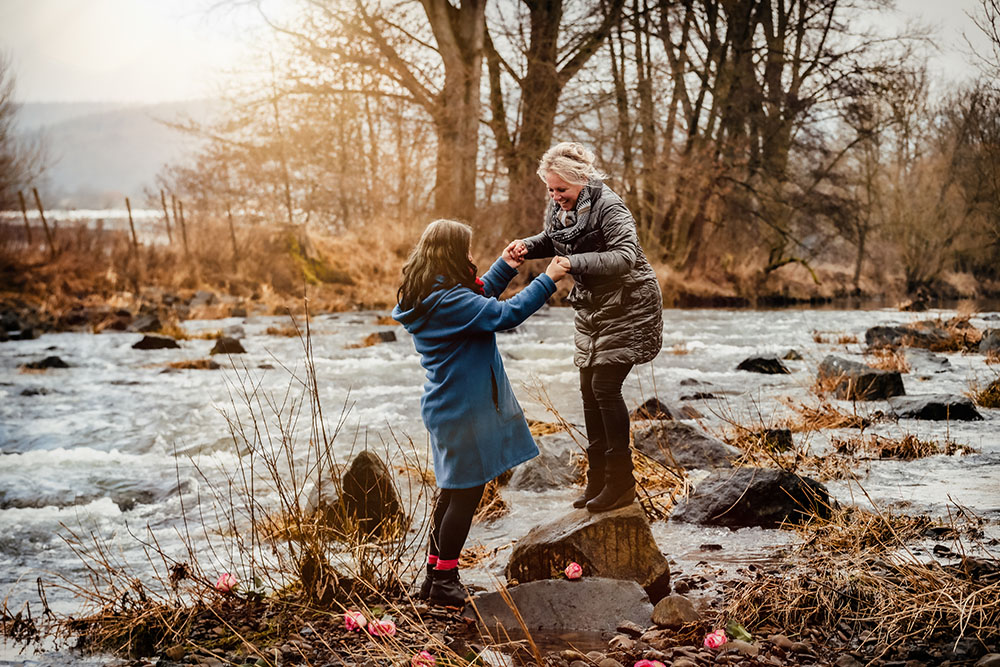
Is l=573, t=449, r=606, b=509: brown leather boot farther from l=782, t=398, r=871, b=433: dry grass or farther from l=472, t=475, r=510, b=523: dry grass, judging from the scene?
l=782, t=398, r=871, b=433: dry grass

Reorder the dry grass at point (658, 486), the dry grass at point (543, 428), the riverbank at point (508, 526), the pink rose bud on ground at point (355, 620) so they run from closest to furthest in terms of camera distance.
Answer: the riverbank at point (508, 526) < the pink rose bud on ground at point (355, 620) < the dry grass at point (658, 486) < the dry grass at point (543, 428)

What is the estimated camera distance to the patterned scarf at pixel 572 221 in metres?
3.60

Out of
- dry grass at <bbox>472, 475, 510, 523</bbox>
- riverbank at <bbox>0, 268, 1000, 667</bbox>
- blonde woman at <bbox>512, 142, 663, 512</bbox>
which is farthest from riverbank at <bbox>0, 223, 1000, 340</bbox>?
blonde woman at <bbox>512, 142, 663, 512</bbox>

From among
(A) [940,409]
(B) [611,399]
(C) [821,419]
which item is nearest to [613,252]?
(B) [611,399]

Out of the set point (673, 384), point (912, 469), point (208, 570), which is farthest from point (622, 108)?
A: point (208, 570)

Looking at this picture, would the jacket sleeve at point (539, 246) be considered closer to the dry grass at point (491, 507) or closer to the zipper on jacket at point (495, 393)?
the zipper on jacket at point (495, 393)

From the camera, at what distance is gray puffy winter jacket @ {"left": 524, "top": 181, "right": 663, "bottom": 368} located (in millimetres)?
3557

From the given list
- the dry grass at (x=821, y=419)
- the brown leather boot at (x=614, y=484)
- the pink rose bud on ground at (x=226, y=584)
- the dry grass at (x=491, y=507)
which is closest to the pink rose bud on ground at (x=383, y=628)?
the pink rose bud on ground at (x=226, y=584)

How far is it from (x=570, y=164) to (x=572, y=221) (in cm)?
26

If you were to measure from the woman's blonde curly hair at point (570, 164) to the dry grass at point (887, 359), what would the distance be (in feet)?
22.4

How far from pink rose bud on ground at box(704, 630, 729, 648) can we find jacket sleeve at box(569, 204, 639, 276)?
58.6 inches

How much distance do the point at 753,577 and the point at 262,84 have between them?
688 inches

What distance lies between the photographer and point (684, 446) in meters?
5.75

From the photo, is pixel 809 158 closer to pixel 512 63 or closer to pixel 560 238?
pixel 512 63
